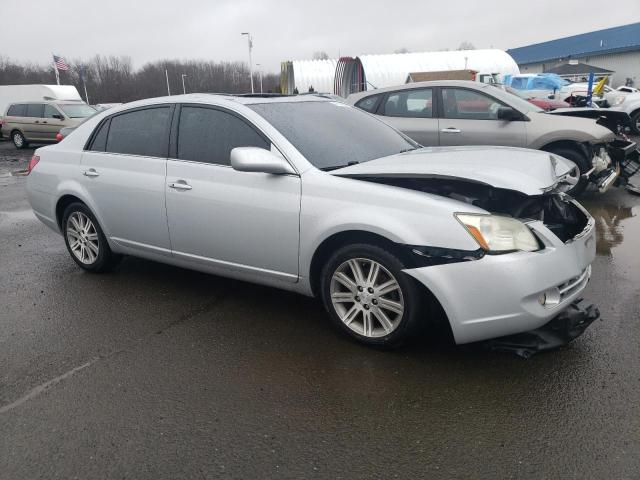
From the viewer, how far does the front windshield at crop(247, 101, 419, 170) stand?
149 inches

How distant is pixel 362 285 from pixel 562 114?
6.23 metres

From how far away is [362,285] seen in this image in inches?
132

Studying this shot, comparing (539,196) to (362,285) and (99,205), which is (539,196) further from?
(99,205)

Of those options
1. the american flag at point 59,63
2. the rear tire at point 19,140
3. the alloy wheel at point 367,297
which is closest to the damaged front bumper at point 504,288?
the alloy wheel at point 367,297

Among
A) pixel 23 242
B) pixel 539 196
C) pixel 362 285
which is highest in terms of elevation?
pixel 539 196

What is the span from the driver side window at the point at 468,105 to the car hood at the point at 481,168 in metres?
4.05

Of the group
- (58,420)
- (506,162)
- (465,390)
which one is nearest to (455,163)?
(506,162)

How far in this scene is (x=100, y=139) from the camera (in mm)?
4840

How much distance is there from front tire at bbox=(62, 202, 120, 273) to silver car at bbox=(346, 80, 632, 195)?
5044 mm

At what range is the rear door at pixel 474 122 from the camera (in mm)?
7695

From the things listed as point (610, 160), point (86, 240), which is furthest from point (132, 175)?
point (610, 160)

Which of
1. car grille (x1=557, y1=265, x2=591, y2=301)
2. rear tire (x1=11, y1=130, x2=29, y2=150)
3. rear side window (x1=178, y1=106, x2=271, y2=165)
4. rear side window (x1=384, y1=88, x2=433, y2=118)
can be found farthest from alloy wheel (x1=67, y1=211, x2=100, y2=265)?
Answer: rear tire (x1=11, y1=130, x2=29, y2=150)

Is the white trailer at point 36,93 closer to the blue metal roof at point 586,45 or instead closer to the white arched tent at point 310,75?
the white arched tent at point 310,75

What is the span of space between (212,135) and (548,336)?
8.95ft
